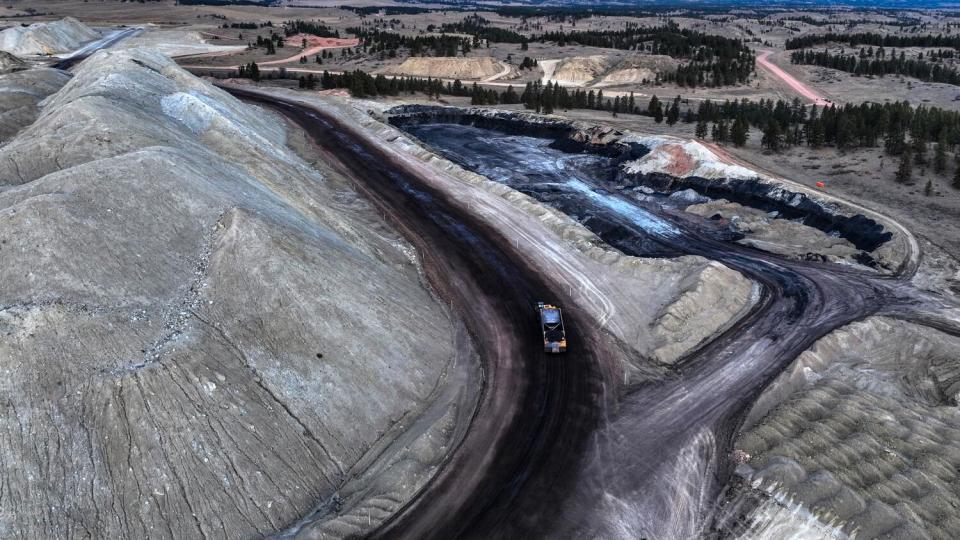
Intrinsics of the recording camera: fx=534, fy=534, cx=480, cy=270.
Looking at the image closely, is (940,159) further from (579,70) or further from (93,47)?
(93,47)

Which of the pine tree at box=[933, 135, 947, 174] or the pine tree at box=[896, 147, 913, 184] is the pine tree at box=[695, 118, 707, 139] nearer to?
the pine tree at box=[896, 147, 913, 184]

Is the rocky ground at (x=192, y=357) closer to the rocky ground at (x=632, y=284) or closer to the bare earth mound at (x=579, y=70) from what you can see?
the rocky ground at (x=632, y=284)

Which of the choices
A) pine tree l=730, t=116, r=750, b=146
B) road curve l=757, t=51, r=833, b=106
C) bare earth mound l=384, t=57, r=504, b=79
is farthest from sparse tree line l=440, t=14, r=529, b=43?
pine tree l=730, t=116, r=750, b=146

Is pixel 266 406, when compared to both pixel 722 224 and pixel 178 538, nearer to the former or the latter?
pixel 178 538

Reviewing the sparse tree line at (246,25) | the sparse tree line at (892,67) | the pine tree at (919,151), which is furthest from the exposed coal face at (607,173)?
the sparse tree line at (246,25)

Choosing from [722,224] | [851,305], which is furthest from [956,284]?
[722,224]
